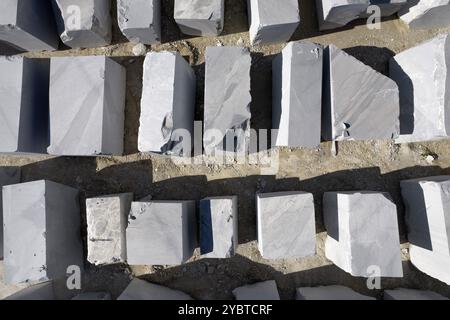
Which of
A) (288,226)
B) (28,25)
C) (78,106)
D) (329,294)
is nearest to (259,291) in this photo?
(329,294)

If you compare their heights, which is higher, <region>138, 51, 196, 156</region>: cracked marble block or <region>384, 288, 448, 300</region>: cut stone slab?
<region>138, 51, 196, 156</region>: cracked marble block

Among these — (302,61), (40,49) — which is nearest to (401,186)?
(302,61)

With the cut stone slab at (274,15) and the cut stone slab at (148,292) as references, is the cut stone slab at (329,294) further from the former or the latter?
the cut stone slab at (274,15)

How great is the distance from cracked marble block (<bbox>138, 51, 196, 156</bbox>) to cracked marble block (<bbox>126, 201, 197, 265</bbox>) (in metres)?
0.59

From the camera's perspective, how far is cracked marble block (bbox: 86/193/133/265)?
137 inches

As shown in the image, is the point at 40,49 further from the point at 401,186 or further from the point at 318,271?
the point at 401,186

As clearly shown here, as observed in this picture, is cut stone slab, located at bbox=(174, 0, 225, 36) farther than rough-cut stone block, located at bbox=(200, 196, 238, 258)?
Yes

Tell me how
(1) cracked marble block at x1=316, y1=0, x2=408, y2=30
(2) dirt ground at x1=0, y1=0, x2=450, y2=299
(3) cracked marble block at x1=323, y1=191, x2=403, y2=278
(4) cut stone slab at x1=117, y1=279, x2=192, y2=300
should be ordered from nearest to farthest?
(3) cracked marble block at x1=323, y1=191, x2=403, y2=278, (1) cracked marble block at x1=316, y1=0, x2=408, y2=30, (4) cut stone slab at x1=117, y1=279, x2=192, y2=300, (2) dirt ground at x1=0, y1=0, x2=450, y2=299

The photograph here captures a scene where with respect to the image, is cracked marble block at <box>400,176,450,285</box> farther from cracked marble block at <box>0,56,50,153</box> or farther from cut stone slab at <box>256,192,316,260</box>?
cracked marble block at <box>0,56,50,153</box>

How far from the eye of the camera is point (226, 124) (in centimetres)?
343

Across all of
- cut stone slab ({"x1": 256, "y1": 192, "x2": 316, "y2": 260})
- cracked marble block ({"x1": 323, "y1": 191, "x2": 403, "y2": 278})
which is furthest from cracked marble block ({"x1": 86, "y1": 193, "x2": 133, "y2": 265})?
cracked marble block ({"x1": 323, "y1": 191, "x2": 403, "y2": 278})

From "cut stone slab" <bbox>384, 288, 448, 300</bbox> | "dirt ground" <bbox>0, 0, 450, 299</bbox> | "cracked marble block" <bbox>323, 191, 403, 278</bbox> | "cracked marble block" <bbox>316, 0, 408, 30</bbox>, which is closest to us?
"cracked marble block" <bbox>323, 191, 403, 278</bbox>

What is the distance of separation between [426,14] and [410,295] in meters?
3.22

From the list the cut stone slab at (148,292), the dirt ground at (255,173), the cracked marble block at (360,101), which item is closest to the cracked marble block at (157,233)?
the cut stone slab at (148,292)
